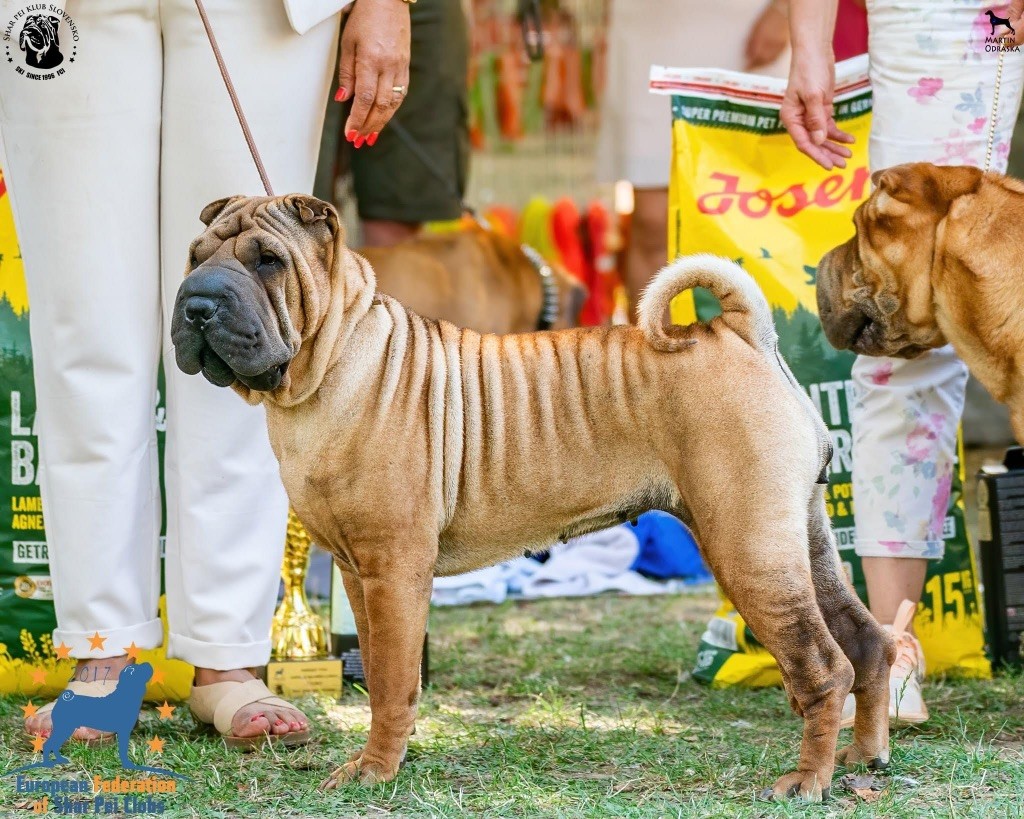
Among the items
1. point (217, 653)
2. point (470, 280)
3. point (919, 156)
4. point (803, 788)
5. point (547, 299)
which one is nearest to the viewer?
point (803, 788)

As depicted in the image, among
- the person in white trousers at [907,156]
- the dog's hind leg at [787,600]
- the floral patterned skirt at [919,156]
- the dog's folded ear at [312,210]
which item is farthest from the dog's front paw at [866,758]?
the dog's folded ear at [312,210]

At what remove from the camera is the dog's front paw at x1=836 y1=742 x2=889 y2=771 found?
240cm

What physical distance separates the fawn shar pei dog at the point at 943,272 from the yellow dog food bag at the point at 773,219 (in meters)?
0.61

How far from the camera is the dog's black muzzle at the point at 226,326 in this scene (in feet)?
6.99

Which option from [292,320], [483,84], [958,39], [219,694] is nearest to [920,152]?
[958,39]

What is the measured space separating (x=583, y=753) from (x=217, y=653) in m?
0.78

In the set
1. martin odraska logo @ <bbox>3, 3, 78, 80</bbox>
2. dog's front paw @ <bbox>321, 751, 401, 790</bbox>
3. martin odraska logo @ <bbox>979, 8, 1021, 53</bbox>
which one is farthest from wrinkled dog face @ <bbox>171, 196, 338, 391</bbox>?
martin odraska logo @ <bbox>979, 8, 1021, 53</bbox>

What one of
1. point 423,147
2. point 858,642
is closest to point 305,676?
point 858,642

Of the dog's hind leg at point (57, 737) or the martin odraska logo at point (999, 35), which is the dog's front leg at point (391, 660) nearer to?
the dog's hind leg at point (57, 737)

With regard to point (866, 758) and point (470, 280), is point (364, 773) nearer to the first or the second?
point (866, 758)

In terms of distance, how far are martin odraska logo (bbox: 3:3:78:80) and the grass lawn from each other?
1320mm

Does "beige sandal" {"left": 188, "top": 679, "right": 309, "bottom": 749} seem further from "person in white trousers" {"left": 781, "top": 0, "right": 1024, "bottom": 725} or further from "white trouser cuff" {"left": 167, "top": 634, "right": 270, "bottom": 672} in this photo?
"person in white trousers" {"left": 781, "top": 0, "right": 1024, "bottom": 725}

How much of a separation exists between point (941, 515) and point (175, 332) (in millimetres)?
1786

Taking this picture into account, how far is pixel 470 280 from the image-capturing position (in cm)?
488
